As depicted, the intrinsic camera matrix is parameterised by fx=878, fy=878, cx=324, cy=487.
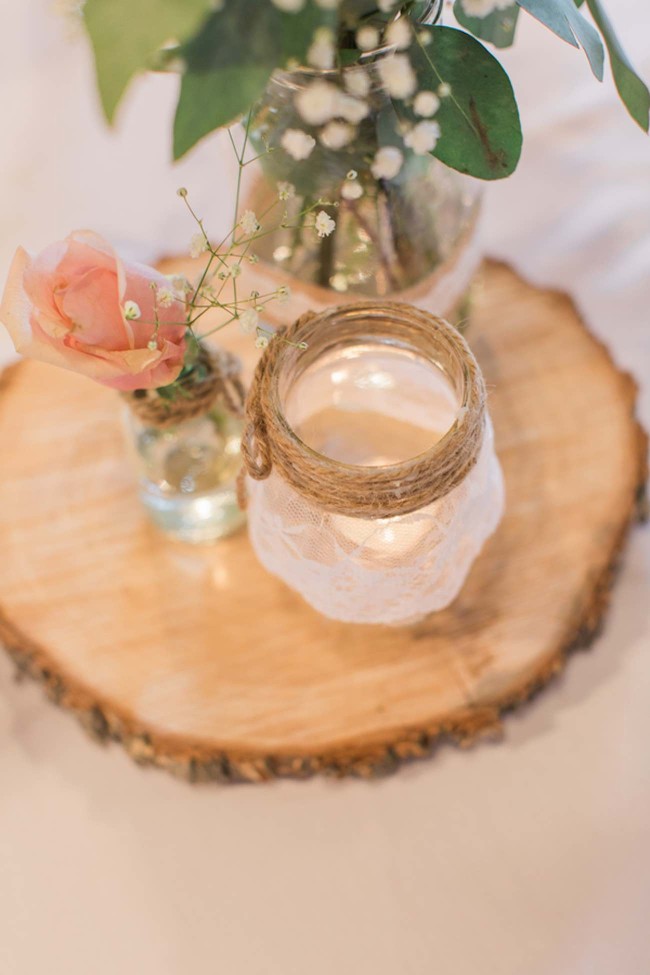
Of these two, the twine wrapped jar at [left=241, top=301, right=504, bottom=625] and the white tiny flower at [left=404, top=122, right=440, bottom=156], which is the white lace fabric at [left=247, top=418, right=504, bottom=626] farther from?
the white tiny flower at [left=404, top=122, right=440, bottom=156]

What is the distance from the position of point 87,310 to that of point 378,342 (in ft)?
0.68

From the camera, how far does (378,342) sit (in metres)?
0.63

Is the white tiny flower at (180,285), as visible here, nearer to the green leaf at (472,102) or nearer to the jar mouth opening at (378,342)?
the jar mouth opening at (378,342)

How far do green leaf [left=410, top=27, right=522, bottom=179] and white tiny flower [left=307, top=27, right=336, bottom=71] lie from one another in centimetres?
12

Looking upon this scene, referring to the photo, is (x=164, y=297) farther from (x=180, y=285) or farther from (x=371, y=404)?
(x=371, y=404)

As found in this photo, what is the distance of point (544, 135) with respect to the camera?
105 centimetres

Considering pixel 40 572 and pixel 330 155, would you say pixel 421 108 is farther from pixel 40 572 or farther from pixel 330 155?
pixel 40 572

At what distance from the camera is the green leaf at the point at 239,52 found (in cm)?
41

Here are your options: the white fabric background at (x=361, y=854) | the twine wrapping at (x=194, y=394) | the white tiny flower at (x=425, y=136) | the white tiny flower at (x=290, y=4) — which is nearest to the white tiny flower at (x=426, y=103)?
the white tiny flower at (x=425, y=136)

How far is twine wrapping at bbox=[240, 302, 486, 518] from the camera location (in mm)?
524

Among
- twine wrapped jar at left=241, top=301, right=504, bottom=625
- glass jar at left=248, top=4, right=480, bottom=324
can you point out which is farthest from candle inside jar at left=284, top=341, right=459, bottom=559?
glass jar at left=248, top=4, right=480, bottom=324

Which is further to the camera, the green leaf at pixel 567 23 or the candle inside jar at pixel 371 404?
the candle inside jar at pixel 371 404

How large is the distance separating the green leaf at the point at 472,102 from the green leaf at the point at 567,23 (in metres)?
0.04

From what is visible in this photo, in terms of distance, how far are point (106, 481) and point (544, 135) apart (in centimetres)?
67
